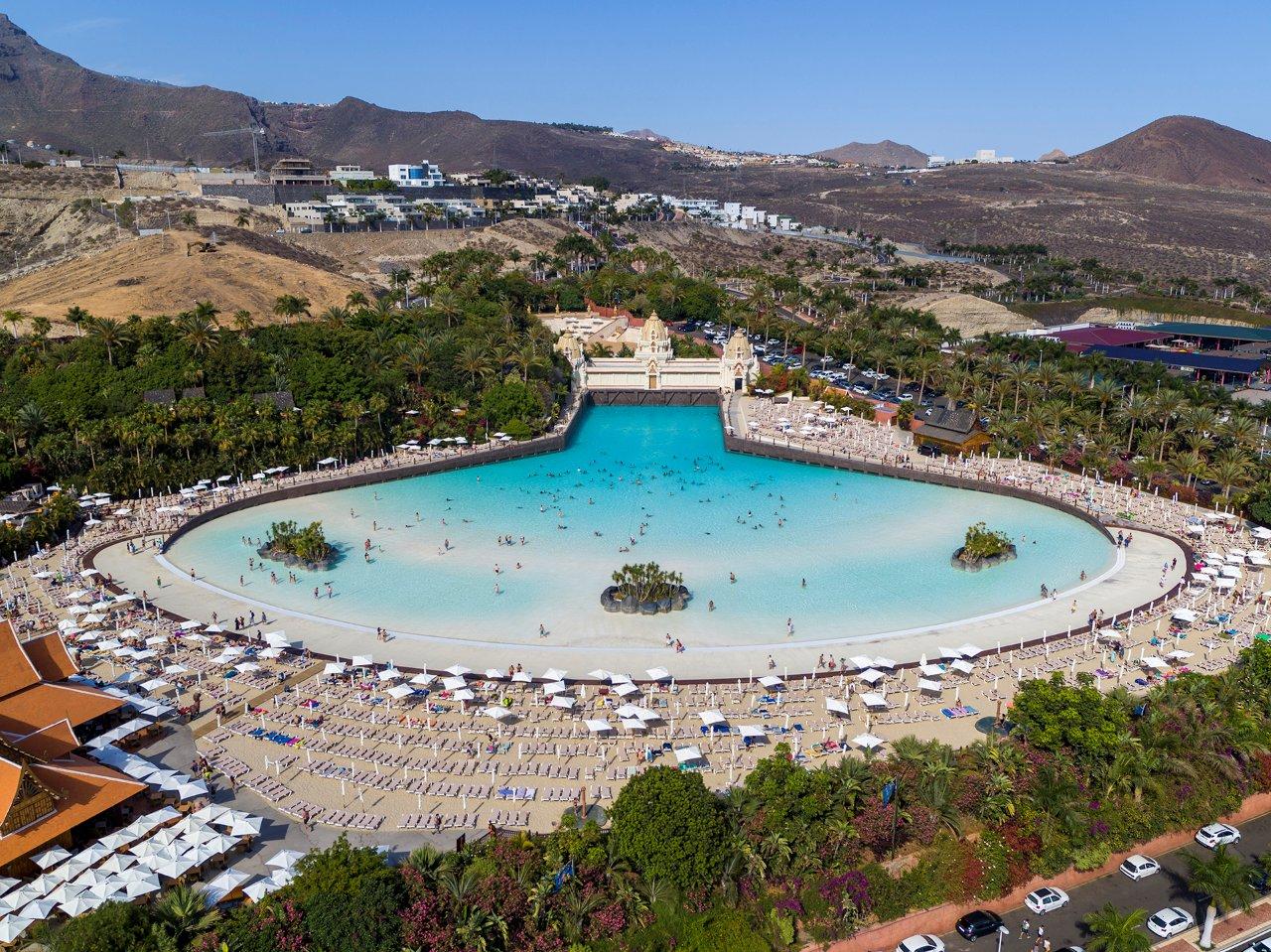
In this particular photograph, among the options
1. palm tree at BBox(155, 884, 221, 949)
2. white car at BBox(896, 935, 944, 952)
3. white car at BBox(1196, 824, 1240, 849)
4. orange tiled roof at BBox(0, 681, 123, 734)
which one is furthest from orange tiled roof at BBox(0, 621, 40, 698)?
white car at BBox(1196, 824, 1240, 849)

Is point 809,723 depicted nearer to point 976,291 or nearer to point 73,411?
point 73,411

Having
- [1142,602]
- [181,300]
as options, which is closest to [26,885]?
[1142,602]

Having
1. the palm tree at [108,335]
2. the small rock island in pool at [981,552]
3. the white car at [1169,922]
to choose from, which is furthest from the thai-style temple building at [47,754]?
the palm tree at [108,335]

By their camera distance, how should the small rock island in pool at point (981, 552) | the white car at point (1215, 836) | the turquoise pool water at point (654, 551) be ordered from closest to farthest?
the white car at point (1215, 836)
the turquoise pool water at point (654, 551)
the small rock island in pool at point (981, 552)

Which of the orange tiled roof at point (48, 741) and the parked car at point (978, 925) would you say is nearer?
the parked car at point (978, 925)

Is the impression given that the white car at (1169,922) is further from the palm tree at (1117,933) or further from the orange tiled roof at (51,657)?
the orange tiled roof at (51,657)

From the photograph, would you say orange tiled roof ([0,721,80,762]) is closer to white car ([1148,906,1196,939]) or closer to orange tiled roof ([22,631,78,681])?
orange tiled roof ([22,631,78,681])

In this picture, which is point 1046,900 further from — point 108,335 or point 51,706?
Result: point 108,335
